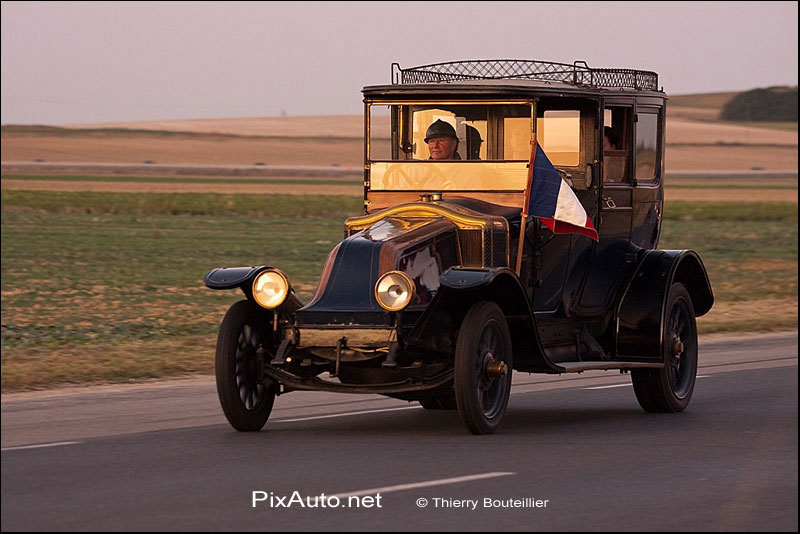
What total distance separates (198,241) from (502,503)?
33.1 m

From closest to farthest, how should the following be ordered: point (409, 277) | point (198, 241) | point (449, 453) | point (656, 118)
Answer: point (449, 453)
point (409, 277)
point (656, 118)
point (198, 241)

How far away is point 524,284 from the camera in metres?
13.1

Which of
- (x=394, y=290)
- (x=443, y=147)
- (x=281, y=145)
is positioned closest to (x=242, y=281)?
(x=394, y=290)

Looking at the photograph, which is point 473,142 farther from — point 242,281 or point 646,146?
point 242,281

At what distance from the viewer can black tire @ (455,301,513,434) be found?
1154 centimetres

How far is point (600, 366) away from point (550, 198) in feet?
4.67

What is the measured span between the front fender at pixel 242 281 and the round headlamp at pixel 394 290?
2.33 feet

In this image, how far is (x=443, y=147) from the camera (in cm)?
1382

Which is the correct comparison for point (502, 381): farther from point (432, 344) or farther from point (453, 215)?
point (453, 215)

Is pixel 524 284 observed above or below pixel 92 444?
above

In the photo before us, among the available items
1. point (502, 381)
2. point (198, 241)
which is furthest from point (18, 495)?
point (198, 241)

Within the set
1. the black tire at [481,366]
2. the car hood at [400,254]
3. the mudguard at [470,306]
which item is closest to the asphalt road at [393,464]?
the black tire at [481,366]

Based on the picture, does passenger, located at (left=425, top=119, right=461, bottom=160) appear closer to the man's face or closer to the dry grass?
the man's face

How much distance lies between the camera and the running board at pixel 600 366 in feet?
42.0
